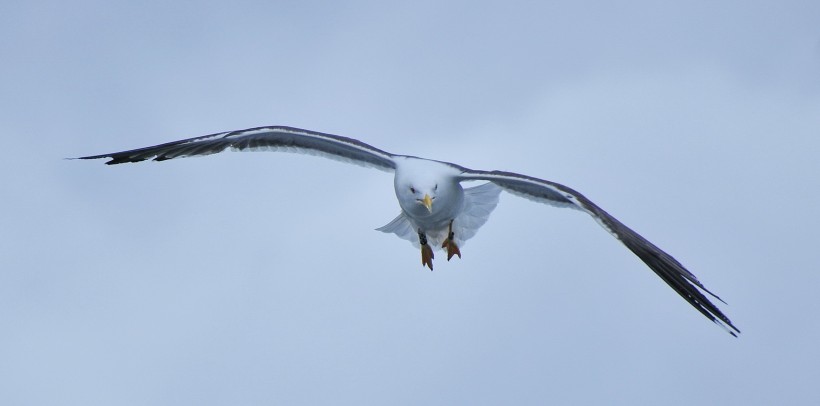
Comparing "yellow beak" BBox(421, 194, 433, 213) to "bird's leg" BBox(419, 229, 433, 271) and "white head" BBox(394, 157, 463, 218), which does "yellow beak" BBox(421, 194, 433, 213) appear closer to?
"white head" BBox(394, 157, 463, 218)

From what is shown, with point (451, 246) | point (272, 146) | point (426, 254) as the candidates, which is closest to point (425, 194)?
point (451, 246)

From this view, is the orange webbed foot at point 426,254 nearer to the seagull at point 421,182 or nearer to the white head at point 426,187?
the seagull at point 421,182

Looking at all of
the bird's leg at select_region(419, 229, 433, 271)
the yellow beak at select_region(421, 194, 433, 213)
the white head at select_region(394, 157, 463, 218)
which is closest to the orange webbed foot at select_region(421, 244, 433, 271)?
the bird's leg at select_region(419, 229, 433, 271)

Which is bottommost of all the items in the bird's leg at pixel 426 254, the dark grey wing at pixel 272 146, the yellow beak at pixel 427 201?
the bird's leg at pixel 426 254

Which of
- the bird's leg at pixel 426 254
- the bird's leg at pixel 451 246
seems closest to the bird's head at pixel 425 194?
the bird's leg at pixel 451 246

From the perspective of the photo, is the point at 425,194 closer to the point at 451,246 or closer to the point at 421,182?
the point at 421,182

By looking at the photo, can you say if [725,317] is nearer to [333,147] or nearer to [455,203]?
[455,203]

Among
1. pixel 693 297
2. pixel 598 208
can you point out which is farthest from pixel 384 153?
pixel 693 297
